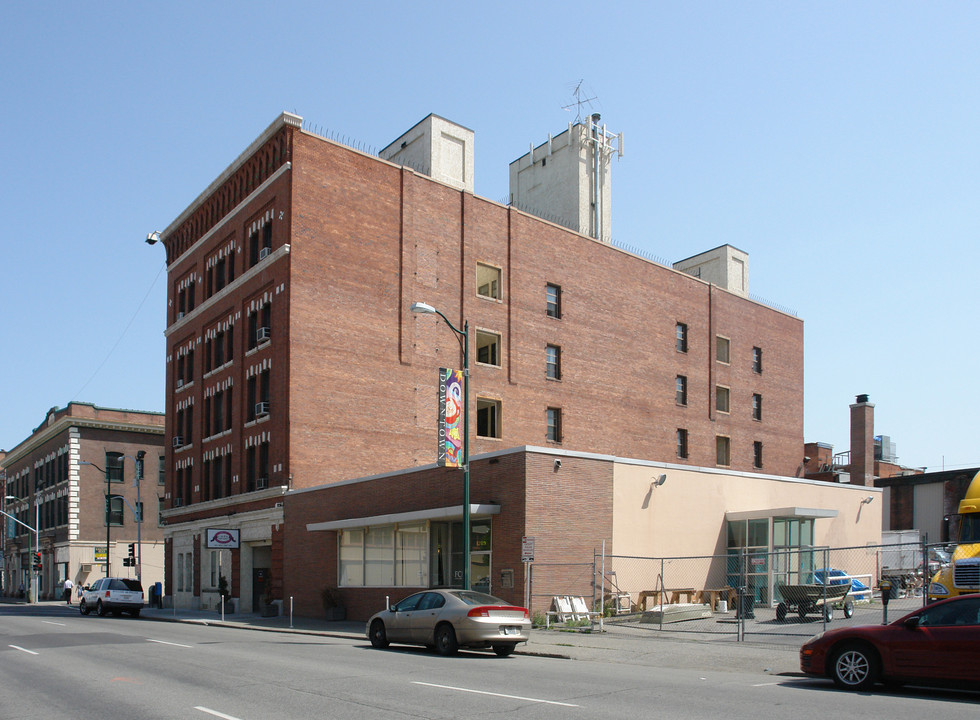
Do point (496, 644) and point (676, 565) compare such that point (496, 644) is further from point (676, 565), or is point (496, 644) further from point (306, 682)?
point (676, 565)

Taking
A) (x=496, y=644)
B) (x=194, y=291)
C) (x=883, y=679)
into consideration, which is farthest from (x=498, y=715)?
(x=194, y=291)

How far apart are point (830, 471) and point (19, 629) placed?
54594mm

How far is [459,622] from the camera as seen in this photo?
771 inches

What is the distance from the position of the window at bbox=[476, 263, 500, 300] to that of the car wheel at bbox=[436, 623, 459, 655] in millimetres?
26211

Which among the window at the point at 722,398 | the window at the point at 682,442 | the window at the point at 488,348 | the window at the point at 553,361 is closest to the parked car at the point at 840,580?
the window at the point at 553,361

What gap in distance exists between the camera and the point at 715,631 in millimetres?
23781

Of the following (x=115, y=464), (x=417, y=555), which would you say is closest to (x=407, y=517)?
(x=417, y=555)

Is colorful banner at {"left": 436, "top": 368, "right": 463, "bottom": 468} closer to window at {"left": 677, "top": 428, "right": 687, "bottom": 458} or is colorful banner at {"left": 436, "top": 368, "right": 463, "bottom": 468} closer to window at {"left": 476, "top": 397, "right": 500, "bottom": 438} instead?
window at {"left": 476, "top": 397, "right": 500, "bottom": 438}

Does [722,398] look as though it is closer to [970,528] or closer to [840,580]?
[840,580]

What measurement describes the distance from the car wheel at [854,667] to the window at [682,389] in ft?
132

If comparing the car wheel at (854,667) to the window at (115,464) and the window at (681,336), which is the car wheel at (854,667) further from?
the window at (115,464)

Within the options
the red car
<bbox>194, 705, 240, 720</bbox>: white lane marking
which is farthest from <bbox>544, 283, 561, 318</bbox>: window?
<bbox>194, 705, 240, 720</bbox>: white lane marking

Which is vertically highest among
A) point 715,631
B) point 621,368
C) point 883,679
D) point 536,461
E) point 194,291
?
point 194,291

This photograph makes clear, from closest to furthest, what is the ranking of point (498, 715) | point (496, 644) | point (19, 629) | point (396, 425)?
1. point (498, 715)
2. point (496, 644)
3. point (19, 629)
4. point (396, 425)
